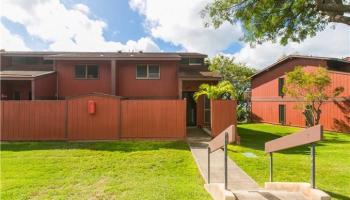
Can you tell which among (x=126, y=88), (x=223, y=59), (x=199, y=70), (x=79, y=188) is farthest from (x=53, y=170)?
(x=223, y=59)

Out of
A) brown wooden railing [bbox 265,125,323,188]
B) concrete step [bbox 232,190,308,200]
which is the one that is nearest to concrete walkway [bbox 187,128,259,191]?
concrete step [bbox 232,190,308,200]

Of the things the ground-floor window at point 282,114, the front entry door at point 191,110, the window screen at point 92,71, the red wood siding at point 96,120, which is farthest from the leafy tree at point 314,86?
the window screen at point 92,71

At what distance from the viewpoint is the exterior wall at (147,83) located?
19984 millimetres

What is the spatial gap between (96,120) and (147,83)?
19.7 ft

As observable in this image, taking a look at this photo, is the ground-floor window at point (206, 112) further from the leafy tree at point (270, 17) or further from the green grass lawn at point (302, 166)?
the leafy tree at point (270, 17)

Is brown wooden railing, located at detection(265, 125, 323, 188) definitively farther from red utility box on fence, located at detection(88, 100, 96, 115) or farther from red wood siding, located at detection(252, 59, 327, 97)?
red wood siding, located at detection(252, 59, 327, 97)

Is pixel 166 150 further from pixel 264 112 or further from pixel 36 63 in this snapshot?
pixel 264 112

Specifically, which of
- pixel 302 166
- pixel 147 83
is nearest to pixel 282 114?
pixel 147 83

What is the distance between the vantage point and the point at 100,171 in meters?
9.45

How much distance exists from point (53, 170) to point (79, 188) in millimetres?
2358

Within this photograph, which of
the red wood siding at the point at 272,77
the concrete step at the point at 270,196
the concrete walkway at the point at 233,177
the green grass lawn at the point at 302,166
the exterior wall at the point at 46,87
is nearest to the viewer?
the concrete step at the point at 270,196

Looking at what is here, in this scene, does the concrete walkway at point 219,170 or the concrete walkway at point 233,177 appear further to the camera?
the concrete walkway at point 219,170

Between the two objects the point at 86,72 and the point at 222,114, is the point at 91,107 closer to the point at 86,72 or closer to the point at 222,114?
the point at 86,72

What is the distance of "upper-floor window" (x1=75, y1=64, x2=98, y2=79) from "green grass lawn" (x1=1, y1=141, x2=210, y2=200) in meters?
7.00
